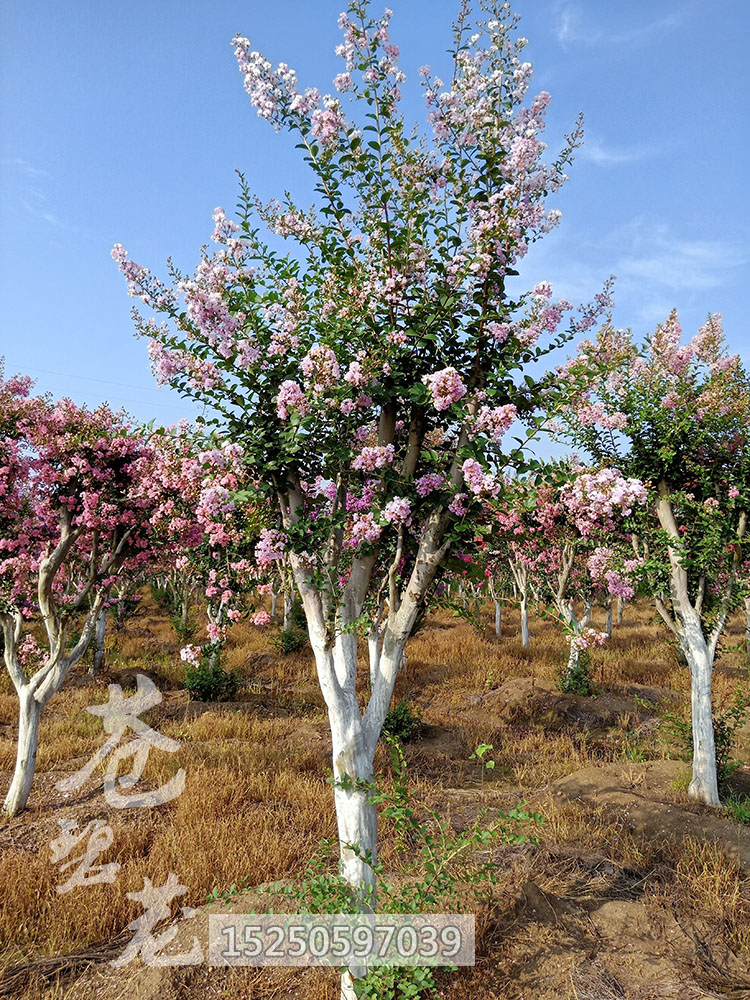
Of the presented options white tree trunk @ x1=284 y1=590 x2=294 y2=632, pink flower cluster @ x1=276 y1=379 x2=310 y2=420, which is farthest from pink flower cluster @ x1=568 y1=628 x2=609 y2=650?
white tree trunk @ x1=284 y1=590 x2=294 y2=632

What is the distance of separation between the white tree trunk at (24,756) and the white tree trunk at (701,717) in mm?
8850

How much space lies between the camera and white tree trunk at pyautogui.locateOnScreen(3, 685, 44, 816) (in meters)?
7.12

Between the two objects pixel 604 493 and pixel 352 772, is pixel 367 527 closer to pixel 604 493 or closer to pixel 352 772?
pixel 604 493

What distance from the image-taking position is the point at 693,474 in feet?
28.3

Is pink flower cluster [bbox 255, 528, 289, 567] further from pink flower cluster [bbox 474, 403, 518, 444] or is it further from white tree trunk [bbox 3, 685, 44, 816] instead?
white tree trunk [bbox 3, 685, 44, 816]

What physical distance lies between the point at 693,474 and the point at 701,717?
3.51 m

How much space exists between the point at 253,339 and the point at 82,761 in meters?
8.07

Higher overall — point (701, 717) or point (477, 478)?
point (477, 478)

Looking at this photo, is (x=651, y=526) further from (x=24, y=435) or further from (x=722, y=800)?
(x=24, y=435)

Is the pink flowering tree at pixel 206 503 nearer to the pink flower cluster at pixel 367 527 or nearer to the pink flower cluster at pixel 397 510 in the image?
the pink flower cluster at pixel 367 527

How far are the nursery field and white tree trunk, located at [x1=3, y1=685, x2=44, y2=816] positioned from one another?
31 centimetres

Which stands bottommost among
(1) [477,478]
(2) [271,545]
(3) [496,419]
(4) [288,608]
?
(2) [271,545]

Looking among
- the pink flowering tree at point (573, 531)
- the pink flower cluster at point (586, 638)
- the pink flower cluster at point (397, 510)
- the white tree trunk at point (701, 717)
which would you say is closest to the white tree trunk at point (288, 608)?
the pink flowering tree at point (573, 531)

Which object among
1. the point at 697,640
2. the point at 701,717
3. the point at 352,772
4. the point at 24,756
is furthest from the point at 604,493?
the point at 24,756
